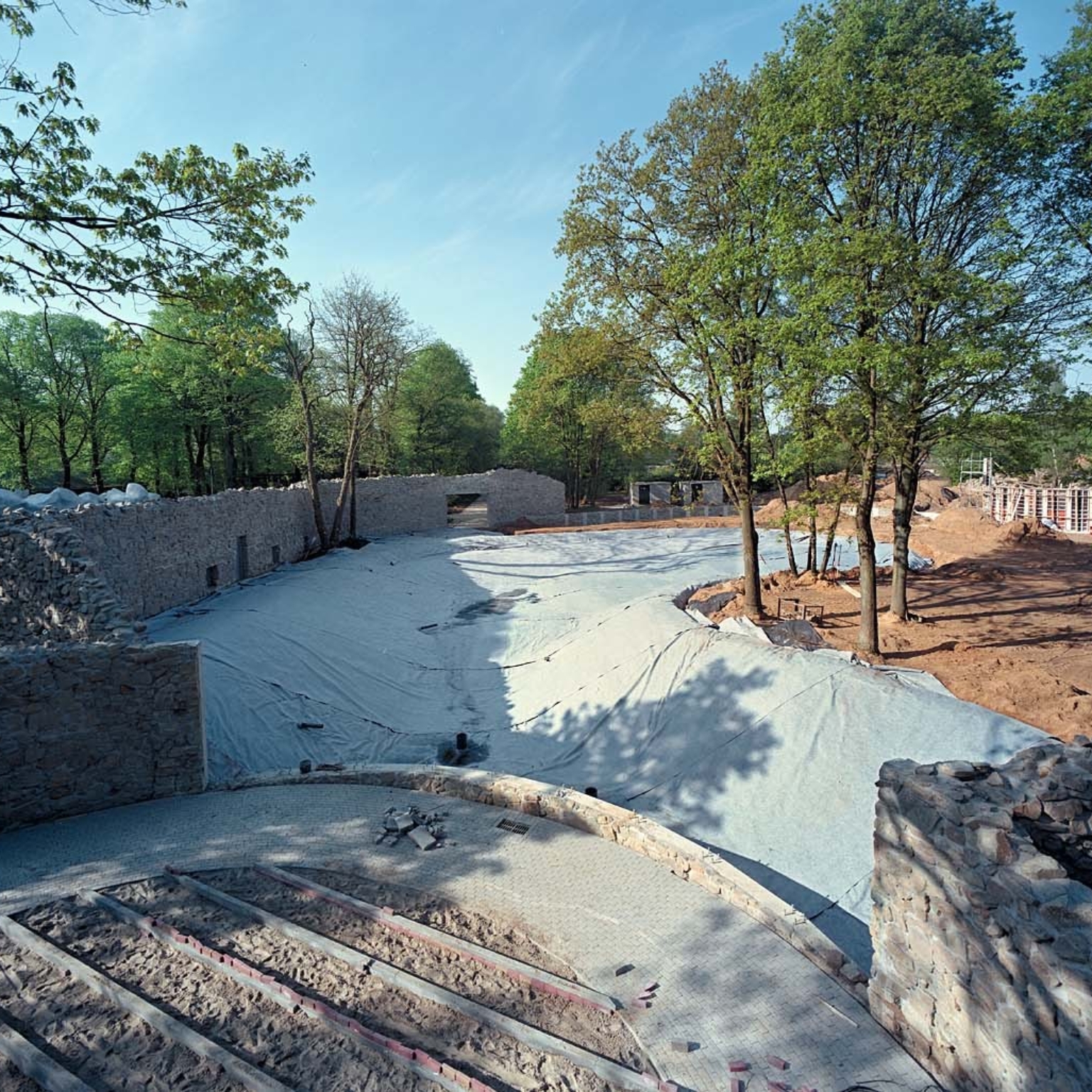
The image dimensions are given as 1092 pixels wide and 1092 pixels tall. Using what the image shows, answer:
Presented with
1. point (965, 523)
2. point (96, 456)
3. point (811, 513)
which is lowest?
point (965, 523)

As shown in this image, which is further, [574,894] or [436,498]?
[436,498]

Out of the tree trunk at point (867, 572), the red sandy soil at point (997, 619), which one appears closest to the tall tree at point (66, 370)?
Answer: the red sandy soil at point (997, 619)

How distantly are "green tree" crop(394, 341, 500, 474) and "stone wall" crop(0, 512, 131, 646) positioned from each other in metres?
27.4

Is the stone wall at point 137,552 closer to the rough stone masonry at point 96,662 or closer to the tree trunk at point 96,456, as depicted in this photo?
the rough stone masonry at point 96,662

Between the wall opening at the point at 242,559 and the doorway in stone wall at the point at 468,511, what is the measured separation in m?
15.0

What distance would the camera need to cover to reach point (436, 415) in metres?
39.9

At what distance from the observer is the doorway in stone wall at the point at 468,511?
1373 inches

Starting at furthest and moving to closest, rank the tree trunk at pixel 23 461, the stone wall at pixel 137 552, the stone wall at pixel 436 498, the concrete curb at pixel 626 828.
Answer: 1. the stone wall at pixel 436 498
2. the tree trunk at pixel 23 461
3. the stone wall at pixel 137 552
4. the concrete curb at pixel 626 828

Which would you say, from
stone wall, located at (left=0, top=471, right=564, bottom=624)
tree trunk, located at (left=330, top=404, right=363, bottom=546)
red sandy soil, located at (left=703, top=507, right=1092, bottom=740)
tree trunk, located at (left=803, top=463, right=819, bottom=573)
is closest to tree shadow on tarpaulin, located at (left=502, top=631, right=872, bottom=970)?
red sandy soil, located at (left=703, top=507, right=1092, bottom=740)

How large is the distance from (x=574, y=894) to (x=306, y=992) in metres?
2.11

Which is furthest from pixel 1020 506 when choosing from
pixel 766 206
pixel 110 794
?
pixel 110 794

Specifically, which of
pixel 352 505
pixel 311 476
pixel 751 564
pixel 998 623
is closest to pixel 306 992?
pixel 751 564

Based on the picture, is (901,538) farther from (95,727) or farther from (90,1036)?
(90,1036)

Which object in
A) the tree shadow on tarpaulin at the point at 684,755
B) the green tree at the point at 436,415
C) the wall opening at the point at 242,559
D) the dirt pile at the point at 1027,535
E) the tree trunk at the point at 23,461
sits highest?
the green tree at the point at 436,415
